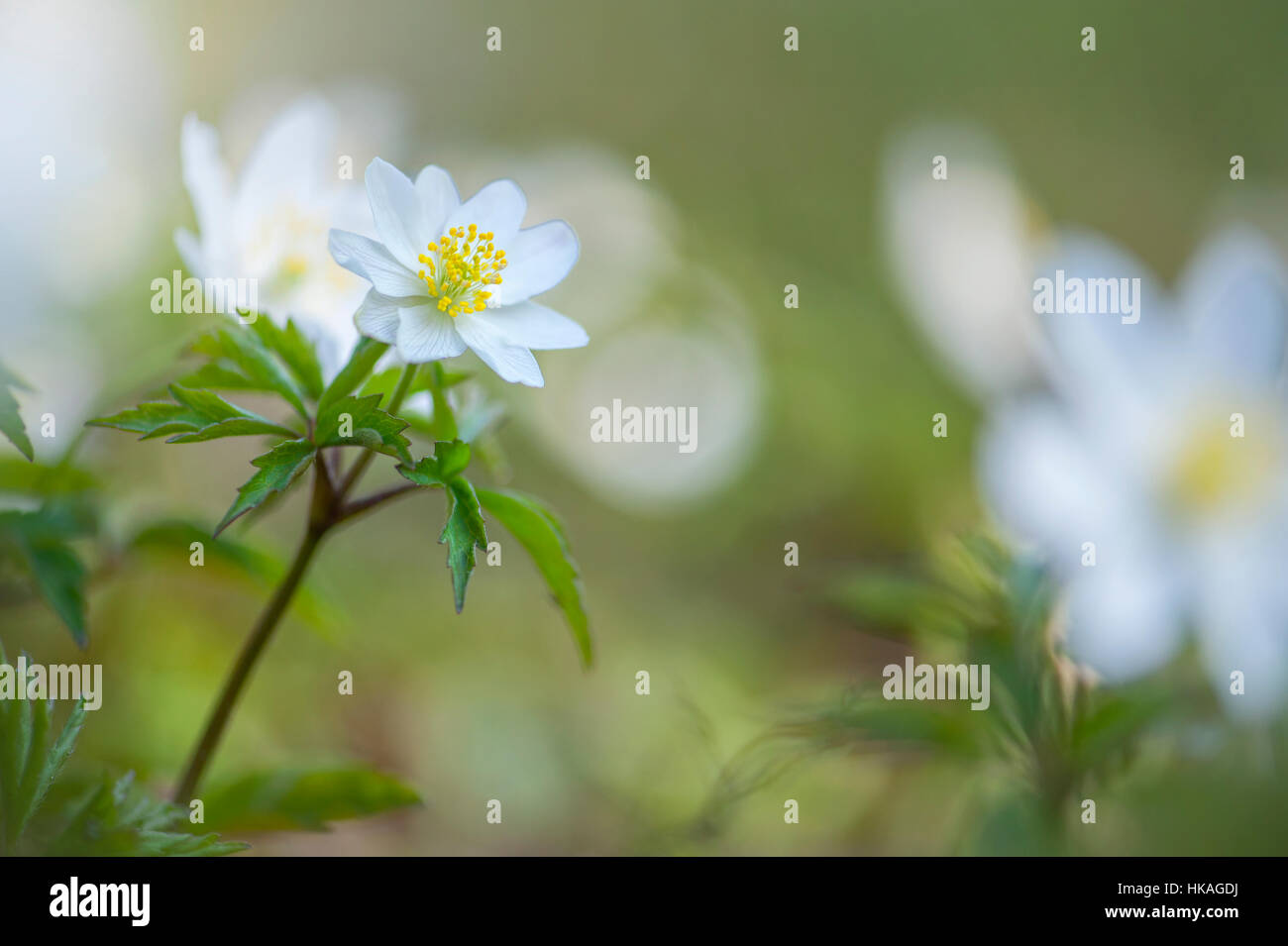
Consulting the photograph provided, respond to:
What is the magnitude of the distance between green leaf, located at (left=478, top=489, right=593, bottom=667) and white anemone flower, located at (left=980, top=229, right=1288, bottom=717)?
62 cm

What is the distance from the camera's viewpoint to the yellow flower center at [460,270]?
67cm

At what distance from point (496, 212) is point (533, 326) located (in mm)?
88

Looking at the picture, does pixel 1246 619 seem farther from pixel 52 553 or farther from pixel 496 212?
pixel 52 553

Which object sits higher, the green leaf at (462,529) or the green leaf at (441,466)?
the green leaf at (441,466)

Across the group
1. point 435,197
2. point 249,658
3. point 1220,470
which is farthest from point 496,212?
point 1220,470

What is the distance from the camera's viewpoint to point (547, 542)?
27.2 inches

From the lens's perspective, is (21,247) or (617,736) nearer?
(21,247)

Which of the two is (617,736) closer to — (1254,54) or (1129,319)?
(1129,319)

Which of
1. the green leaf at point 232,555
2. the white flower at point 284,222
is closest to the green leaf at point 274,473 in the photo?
the white flower at point 284,222

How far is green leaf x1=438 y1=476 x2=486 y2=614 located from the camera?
596mm

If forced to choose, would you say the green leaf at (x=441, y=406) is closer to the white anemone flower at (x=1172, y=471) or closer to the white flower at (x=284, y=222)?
the white flower at (x=284, y=222)

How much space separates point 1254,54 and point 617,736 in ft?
7.94
